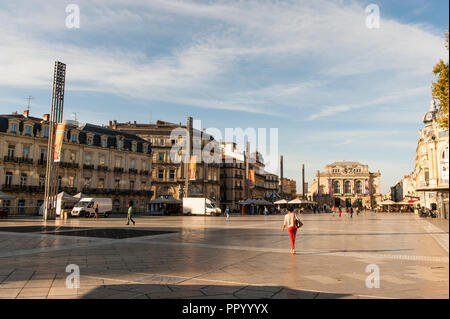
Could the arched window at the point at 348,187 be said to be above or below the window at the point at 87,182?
above

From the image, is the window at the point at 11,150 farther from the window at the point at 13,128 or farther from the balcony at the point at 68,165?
the balcony at the point at 68,165

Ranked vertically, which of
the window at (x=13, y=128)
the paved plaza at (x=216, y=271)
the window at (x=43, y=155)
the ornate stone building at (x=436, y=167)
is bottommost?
the paved plaza at (x=216, y=271)

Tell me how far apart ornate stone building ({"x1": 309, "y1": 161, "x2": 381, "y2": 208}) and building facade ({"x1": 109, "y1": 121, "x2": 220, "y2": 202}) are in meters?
74.1

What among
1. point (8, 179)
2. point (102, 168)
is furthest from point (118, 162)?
point (8, 179)

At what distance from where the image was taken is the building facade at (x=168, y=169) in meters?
66.2

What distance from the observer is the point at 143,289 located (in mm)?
6195

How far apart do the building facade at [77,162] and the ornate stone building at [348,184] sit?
91.6 metres

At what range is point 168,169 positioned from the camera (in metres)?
66.9

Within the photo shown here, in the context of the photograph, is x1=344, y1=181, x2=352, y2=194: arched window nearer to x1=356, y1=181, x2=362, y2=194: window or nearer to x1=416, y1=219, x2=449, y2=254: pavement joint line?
x1=356, y1=181, x2=362, y2=194: window

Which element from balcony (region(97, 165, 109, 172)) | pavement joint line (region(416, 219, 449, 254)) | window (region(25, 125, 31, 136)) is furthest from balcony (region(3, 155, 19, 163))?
pavement joint line (region(416, 219, 449, 254))

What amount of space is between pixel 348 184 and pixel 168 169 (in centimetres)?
9413

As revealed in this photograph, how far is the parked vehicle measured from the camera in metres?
46.9

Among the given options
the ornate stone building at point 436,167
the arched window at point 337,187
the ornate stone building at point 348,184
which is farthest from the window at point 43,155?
the arched window at point 337,187

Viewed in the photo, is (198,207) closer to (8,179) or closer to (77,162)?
(77,162)
